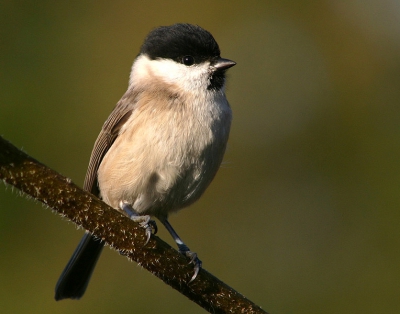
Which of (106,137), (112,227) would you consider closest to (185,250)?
(106,137)

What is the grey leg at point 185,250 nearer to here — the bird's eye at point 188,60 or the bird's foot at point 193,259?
the bird's foot at point 193,259

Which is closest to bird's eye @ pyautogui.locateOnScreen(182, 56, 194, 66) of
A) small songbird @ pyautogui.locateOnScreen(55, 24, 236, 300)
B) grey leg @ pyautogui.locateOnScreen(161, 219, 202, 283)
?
small songbird @ pyautogui.locateOnScreen(55, 24, 236, 300)

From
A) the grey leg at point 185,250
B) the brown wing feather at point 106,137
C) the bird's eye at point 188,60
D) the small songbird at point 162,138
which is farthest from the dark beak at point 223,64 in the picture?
the grey leg at point 185,250

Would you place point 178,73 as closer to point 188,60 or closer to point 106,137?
point 188,60

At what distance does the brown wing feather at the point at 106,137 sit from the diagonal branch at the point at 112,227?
1.29 meters

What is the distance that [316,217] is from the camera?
11.8 feet

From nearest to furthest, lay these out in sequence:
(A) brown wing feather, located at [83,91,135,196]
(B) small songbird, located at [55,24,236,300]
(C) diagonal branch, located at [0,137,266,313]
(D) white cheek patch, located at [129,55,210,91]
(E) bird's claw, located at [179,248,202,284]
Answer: (C) diagonal branch, located at [0,137,266,313] → (E) bird's claw, located at [179,248,202,284] → (B) small songbird, located at [55,24,236,300] → (D) white cheek patch, located at [129,55,210,91] → (A) brown wing feather, located at [83,91,135,196]

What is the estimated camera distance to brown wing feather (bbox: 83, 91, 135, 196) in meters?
2.95

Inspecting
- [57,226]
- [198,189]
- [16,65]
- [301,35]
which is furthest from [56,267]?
[301,35]

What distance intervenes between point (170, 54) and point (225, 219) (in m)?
1.11

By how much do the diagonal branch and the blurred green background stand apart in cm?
131

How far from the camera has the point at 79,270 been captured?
9.89 ft

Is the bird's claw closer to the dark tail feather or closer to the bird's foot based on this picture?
the bird's foot

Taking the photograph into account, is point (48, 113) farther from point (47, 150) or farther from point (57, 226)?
point (57, 226)
